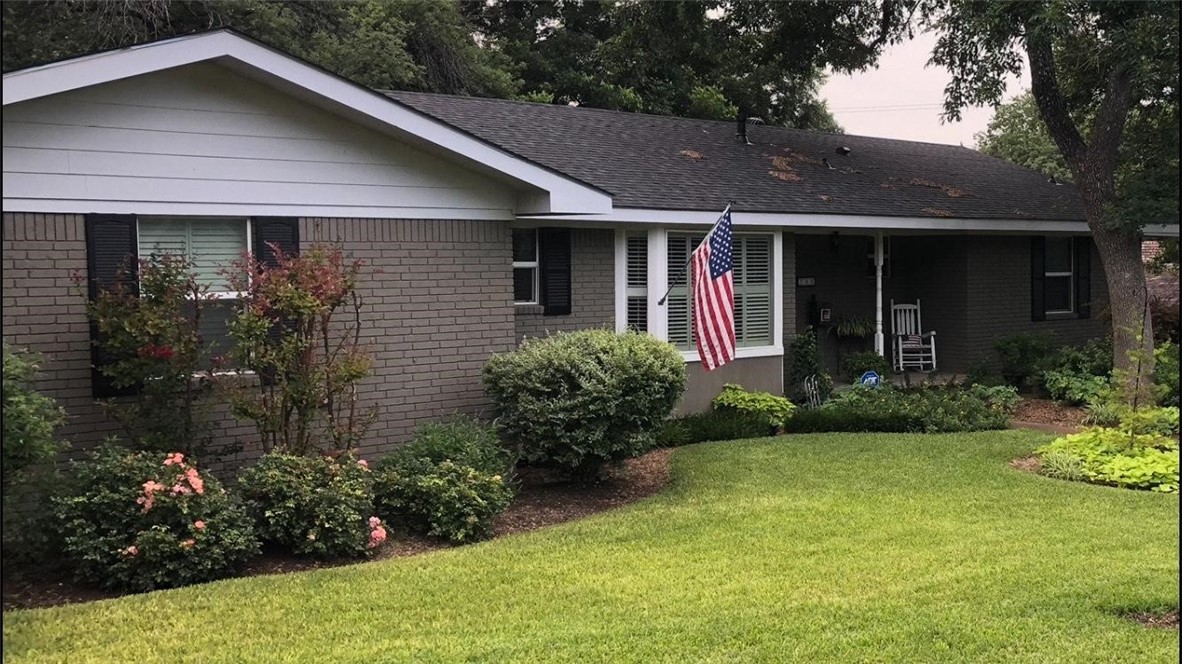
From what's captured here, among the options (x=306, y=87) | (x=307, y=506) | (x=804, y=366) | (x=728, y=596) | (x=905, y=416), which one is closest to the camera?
(x=728, y=596)

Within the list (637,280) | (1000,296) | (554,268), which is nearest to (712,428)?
(637,280)

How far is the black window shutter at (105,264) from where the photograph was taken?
815 cm

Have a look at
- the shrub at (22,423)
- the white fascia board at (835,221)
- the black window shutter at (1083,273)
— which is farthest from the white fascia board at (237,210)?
the black window shutter at (1083,273)

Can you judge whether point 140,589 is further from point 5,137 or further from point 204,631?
point 5,137

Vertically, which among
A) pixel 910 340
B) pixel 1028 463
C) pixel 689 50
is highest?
pixel 689 50

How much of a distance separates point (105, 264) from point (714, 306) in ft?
18.6

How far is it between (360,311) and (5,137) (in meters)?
3.17

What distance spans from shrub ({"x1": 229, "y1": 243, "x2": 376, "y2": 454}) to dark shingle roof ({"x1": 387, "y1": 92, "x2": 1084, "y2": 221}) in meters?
3.81

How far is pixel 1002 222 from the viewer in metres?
16.2

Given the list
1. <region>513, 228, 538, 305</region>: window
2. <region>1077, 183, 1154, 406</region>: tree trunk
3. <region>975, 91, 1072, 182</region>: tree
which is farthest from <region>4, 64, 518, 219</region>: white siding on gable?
<region>975, 91, 1072, 182</region>: tree

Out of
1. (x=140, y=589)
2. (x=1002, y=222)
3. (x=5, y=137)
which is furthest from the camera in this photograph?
(x=1002, y=222)

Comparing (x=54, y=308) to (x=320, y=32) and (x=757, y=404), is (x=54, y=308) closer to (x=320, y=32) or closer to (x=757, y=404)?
(x=757, y=404)

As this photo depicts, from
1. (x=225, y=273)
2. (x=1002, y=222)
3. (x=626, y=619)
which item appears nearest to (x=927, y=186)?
(x=1002, y=222)

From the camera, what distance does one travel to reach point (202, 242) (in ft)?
29.0
